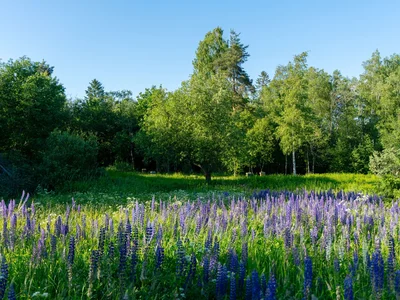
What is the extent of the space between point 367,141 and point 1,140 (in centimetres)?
3115

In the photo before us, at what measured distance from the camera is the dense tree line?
17.4m

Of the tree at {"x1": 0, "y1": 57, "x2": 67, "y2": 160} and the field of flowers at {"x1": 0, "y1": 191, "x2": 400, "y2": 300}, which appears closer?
the field of flowers at {"x1": 0, "y1": 191, "x2": 400, "y2": 300}

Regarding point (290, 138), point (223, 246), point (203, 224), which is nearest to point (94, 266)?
point (223, 246)

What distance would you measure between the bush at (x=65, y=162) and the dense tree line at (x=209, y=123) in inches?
2.3

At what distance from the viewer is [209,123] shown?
57.8 feet

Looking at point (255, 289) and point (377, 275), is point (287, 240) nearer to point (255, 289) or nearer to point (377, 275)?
point (377, 275)

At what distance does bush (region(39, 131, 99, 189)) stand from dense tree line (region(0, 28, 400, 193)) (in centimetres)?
6

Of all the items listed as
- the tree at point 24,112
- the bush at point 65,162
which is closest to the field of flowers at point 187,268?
the bush at point 65,162

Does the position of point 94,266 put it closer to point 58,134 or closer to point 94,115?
point 58,134

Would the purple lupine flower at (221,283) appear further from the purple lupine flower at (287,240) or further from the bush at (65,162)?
the bush at (65,162)

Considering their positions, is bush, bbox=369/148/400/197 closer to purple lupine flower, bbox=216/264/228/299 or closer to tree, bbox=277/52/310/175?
purple lupine flower, bbox=216/264/228/299

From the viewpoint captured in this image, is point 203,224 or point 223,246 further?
point 203,224

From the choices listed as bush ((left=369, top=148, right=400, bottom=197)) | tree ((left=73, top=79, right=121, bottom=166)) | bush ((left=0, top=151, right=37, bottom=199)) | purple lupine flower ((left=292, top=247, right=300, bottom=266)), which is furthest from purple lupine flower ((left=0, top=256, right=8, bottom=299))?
tree ((left=73, top=79, right=121, bottom=166))

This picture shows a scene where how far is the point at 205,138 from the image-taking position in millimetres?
17156
